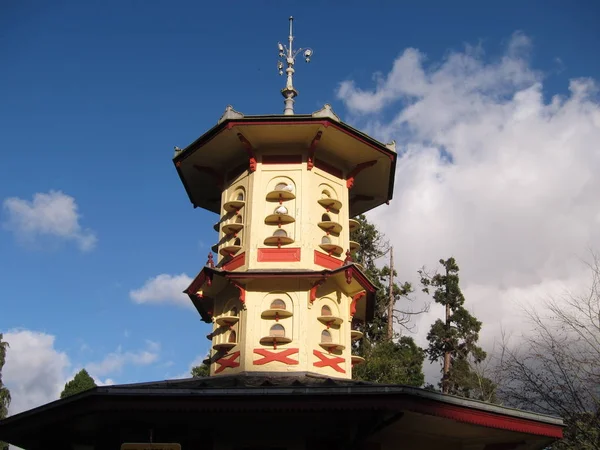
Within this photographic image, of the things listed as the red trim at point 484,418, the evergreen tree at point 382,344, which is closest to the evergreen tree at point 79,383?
the evergreen tree at point 382,344

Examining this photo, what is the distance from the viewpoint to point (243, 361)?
18.7 m

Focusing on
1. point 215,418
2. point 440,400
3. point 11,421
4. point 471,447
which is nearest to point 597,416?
point 471,447

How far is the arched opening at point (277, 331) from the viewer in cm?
1903

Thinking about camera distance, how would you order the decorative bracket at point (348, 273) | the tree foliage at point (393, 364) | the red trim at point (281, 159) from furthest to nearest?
the tree foliage at point (393, 364) → the red trim at point (281, 159) → the decorative bracket at point (348, 273)

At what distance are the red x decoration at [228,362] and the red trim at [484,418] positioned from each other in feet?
20.2

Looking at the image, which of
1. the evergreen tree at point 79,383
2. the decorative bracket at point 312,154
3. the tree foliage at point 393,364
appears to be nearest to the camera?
the decorative bracket at point 312,154

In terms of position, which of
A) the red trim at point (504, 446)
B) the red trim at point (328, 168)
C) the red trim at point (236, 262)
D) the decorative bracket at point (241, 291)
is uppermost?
the red trim at point (328, 168)

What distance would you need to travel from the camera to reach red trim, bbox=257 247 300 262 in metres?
19.8

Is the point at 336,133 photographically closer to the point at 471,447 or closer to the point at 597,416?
the point at 471,447

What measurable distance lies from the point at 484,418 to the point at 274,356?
591cm

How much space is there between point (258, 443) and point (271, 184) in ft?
25.9

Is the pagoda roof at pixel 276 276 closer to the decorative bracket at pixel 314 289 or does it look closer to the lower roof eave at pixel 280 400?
the decorative bracket at pixel 314 289

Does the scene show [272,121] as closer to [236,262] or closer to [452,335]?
[236,262]

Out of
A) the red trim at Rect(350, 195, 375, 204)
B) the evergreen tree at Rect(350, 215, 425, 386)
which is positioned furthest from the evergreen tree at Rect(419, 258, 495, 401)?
the red trim at Rect(350, 195, 375, 204)
